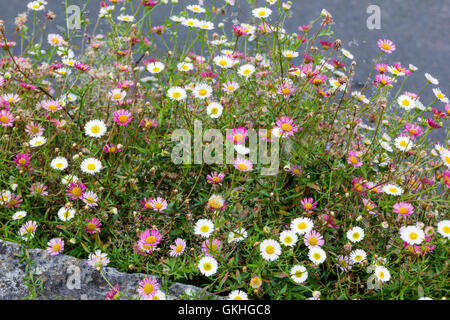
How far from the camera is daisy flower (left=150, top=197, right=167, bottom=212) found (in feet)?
5.08

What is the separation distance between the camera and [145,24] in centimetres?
254

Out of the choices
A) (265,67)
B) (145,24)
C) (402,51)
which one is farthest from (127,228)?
(402,51)

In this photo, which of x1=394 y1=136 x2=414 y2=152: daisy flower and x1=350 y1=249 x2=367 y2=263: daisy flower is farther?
x1=394 y1=136 x2=414 y2=152: daisy flower

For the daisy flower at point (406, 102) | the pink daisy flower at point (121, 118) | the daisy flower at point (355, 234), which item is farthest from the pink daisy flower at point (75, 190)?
the daisy flower at point (406, 102)

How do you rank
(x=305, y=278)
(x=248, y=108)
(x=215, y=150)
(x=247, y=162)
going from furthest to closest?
(x=248, y=108) → (x=215, y=150) → (x=247, y=162) → (x=305, y=278)

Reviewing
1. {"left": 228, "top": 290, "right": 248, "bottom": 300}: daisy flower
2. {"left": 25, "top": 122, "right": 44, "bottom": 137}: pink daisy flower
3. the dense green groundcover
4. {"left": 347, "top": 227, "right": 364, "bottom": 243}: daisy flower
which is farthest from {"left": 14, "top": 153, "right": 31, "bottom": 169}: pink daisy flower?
{"left": 347, "top": 227, "right": 364, "bottom": 243}: daisy flower

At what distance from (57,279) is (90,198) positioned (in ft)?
0.93

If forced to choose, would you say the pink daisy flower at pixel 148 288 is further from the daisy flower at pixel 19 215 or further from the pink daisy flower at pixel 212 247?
the daisy flower at pixel 19 215

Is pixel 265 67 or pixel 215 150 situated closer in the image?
pixel 215 150

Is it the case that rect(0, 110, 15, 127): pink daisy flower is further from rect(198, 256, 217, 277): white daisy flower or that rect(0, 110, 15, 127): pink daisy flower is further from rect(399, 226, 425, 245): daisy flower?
rect(399, 226, 425, 245): daisy flower

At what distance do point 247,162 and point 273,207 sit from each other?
21cm

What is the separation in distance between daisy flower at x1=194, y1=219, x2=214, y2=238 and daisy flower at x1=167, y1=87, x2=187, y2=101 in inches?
19.9
